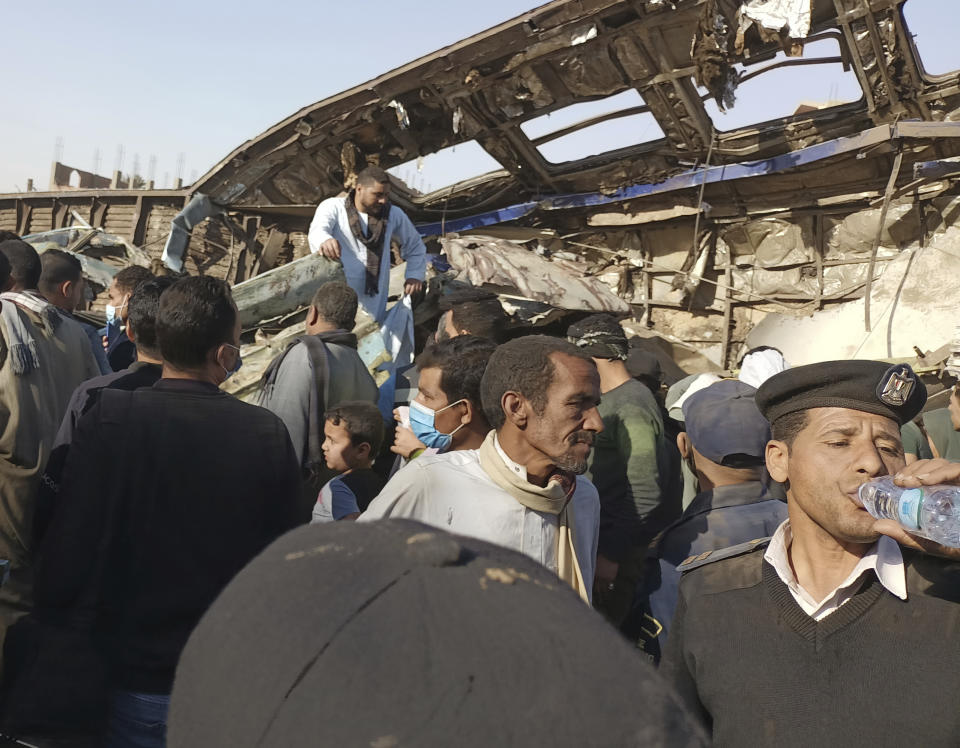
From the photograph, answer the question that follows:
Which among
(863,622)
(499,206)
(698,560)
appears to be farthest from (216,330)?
(499,206)

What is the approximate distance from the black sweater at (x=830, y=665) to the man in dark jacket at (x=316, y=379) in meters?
2.46

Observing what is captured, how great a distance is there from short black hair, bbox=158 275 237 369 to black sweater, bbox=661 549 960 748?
1.63 meters

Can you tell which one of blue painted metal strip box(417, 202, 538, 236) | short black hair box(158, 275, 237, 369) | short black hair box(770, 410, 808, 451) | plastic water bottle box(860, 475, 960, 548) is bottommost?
plastic water bottle box(860, 475, 960, 548)

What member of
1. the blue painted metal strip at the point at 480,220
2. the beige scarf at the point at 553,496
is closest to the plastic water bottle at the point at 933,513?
the beige scarf at the point at 553,496

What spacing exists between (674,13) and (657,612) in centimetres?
562

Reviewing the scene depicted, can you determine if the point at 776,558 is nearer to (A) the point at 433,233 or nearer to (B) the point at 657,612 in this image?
(B) the point at 657,612

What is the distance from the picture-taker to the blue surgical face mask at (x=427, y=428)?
3365 mm

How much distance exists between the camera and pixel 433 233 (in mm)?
9938

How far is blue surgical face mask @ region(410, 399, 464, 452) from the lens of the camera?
3365 mm

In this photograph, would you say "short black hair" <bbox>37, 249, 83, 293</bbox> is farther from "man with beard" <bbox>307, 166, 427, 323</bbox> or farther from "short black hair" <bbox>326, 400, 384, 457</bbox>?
"short black hair" <bbox>326, 400, 384, 457</bbox>

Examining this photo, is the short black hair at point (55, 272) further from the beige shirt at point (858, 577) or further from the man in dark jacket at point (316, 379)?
the beige shirt at point (858, 577)

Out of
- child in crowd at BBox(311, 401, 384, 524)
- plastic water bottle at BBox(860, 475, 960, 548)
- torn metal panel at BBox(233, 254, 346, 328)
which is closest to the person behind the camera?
plastic water bottle at BBox(860, 475, 960, 548)

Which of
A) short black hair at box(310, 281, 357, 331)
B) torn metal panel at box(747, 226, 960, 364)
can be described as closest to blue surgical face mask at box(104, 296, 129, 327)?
short black hair at box(310, 281, 357, 331)

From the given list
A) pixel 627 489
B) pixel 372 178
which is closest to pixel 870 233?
pixel 372 178
